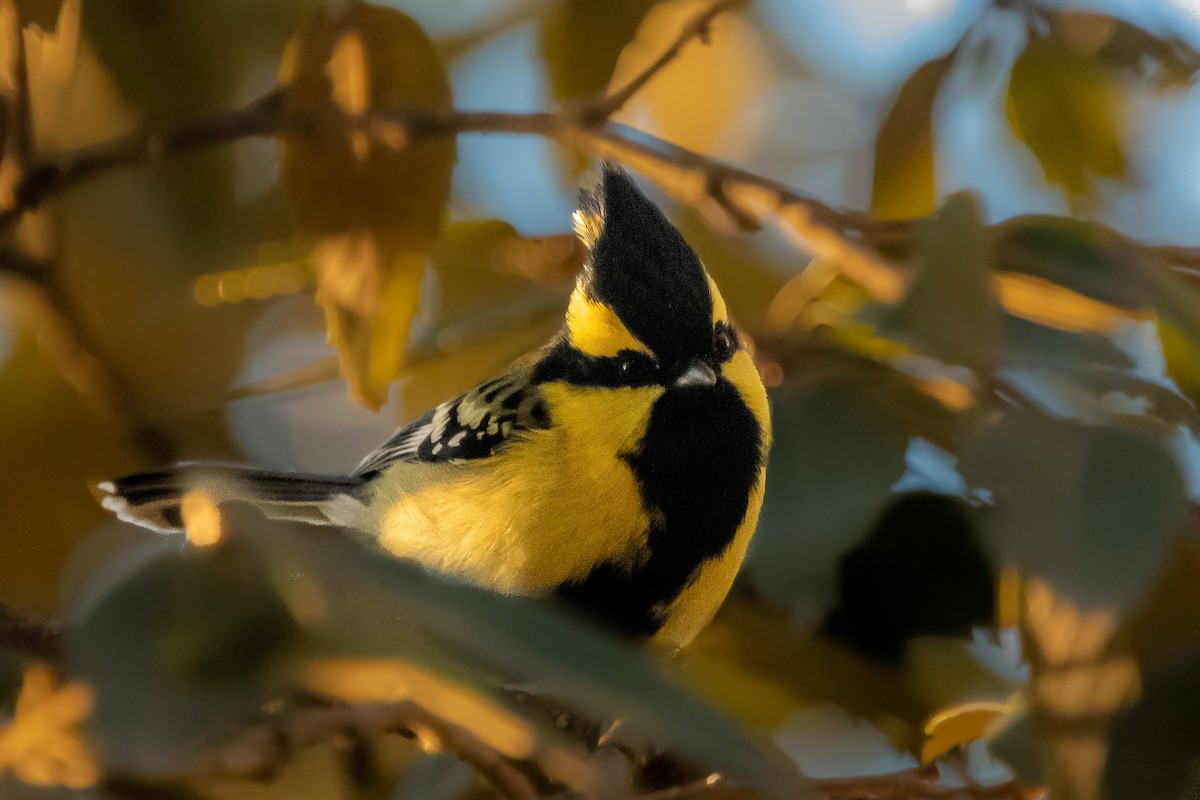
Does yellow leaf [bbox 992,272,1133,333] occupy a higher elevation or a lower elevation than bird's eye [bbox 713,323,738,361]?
higher

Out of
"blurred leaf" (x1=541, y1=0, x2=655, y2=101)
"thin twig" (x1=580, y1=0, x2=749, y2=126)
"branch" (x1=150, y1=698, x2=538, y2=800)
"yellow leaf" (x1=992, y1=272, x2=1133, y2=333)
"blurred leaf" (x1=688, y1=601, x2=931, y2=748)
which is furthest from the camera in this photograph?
"blurred leaf" (x1=541, y1=0, x2=655, y2=101)

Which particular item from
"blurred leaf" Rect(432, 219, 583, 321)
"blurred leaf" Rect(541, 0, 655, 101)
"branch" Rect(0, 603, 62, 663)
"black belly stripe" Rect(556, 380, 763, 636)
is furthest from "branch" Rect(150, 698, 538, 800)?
"blurred leaf" Rect(541, 0, 655, 101)

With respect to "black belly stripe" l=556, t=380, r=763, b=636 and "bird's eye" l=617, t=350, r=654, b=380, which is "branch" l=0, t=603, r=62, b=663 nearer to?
"black belly stripe" l=556, t=380, r=763, b=636

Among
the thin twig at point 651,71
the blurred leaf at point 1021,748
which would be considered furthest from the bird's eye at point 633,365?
the blurred leaf at point 1021,748

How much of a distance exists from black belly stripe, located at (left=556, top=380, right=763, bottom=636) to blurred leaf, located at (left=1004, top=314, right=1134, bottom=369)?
1.24ft

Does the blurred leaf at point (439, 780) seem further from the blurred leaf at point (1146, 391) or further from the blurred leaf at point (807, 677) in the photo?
the blurred leaf at point (1146, 391)

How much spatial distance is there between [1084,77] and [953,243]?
44cm

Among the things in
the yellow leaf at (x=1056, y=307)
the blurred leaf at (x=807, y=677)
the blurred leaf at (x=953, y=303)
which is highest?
the blurred leaf at (x=953, y=303)

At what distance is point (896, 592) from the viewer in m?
1.05

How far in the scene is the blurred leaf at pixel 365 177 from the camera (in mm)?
1088

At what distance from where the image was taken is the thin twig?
1169 mm

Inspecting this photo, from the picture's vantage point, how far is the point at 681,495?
3.86 ft

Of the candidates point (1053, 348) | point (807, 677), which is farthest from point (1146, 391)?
point (807, 677)

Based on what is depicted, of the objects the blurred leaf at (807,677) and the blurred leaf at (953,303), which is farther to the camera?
the blurred leaf at (807,677)
